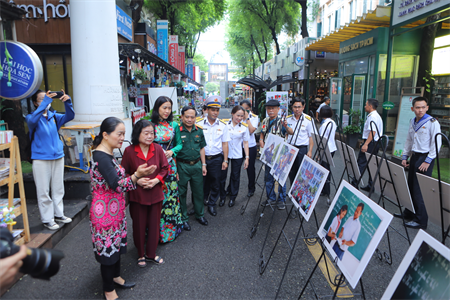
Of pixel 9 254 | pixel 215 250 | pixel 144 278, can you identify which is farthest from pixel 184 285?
pixel 9 254

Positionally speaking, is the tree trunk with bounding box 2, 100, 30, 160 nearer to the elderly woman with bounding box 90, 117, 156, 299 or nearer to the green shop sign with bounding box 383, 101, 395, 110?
the elderly woman with bounding box 90, 117, 156, 299

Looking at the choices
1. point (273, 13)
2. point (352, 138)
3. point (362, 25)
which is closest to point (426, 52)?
point (362, 25)

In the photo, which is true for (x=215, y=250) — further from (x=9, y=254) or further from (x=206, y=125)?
(x=9, y=254)

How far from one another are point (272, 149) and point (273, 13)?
2153cm

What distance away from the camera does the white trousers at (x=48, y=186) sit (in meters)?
3.82

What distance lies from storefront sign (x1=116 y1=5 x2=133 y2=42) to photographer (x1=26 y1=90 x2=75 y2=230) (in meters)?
6.93

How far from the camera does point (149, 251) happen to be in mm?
3459

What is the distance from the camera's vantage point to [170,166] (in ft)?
13.0

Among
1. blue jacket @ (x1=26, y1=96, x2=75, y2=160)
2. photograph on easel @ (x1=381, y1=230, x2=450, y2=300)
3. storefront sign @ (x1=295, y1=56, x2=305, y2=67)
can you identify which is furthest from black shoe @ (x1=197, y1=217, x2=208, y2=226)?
storefront sign @ (x1=295, y1=56, x2=305, y2=67)

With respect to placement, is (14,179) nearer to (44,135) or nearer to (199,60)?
(44,135)

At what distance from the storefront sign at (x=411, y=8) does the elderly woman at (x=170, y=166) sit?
7.26 m

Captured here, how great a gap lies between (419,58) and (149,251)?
36.3ft

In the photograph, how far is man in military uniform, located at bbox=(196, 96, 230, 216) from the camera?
4.74 meters

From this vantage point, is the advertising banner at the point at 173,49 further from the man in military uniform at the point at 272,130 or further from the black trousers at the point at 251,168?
the black trousers at the point at 251,168
